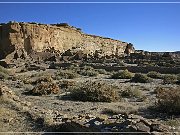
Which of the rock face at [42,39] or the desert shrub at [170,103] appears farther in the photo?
the rock face at [42,39]

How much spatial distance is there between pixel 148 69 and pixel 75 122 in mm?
26499

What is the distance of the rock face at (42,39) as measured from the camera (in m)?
62.9

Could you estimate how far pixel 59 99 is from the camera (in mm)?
14922

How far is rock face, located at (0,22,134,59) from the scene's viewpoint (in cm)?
6292

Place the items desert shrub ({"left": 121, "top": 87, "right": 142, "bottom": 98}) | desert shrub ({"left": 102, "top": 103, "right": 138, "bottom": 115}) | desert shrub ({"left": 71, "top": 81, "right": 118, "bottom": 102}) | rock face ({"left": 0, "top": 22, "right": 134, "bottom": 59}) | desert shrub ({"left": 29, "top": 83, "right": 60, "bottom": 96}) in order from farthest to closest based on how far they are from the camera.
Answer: rock face ({"left": 0, "top": 22, "right": 134, "bottom": 59}) → desert shrub ({"left": 29, "top": 83, "right": 60, "bottom": 96}) → desert shrub ({"left": 121, "top": 87, "right": 142, "bottom": 98}) → desert shrub ({"left": 71, "top": 81, "right": 118, "bottom": 102}) → desert shrub ({"left": 102, "top": 103, "right": 138, "bottom": 115})

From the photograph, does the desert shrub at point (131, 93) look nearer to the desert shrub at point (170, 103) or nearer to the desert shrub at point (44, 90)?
the desert shrub at point (44, 90)

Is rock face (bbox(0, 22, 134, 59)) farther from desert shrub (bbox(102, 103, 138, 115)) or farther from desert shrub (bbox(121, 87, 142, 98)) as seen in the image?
desert shrub (bbox(102, 103, 138, 115))

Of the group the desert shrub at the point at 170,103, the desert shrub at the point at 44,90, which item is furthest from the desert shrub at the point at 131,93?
the desert shrub at the point at 170,103

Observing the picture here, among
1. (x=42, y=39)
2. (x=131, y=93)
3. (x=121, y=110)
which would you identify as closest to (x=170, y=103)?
(x=121, y=110)

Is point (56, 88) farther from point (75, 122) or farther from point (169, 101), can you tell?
point (75, 122)

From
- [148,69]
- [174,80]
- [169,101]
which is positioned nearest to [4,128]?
[169,101]

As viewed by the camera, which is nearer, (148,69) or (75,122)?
(75,122)

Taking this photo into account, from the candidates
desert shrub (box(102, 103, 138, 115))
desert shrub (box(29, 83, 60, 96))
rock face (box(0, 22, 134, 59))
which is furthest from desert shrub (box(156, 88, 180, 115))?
rock face (box(0, 22, 134, 59))

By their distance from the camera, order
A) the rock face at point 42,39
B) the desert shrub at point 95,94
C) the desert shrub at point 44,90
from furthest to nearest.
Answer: the rock face at point 42,39, the desert shrub at point 44,90, the desert shrub at point 95,94
